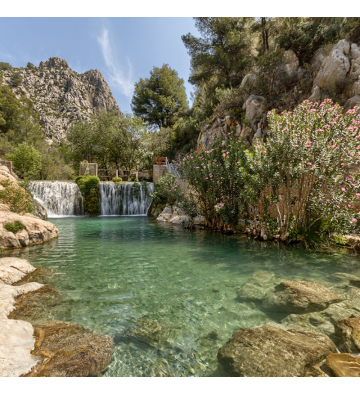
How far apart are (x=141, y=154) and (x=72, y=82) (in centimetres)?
8698

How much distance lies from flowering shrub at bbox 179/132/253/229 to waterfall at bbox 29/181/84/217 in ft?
44.3

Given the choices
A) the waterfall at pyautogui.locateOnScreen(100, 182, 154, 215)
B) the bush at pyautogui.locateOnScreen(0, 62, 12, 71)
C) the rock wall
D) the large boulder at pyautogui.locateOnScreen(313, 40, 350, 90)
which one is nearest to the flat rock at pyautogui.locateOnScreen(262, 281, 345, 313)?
the rock wall

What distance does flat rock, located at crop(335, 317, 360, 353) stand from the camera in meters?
2.71

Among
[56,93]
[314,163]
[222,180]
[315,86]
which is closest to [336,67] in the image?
[315,86]

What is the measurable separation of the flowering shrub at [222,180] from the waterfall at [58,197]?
13.5 meters

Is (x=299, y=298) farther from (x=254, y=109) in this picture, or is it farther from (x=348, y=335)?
(x=254, y=109)

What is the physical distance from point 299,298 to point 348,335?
3.20 ft

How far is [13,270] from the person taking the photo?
16.3 ft

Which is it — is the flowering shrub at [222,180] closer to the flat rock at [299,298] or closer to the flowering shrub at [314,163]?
the flowering shrub at [314,163]

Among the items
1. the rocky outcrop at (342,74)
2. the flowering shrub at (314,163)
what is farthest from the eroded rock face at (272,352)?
the rocky outcrop at (342,74)

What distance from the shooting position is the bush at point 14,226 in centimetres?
777

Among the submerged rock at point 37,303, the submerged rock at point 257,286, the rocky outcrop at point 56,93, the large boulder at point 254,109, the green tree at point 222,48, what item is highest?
the rocky outcrop at point 56,93

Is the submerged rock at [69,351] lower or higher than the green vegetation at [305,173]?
lower

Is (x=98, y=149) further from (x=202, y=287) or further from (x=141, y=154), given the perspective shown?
(x=202, y=287)
